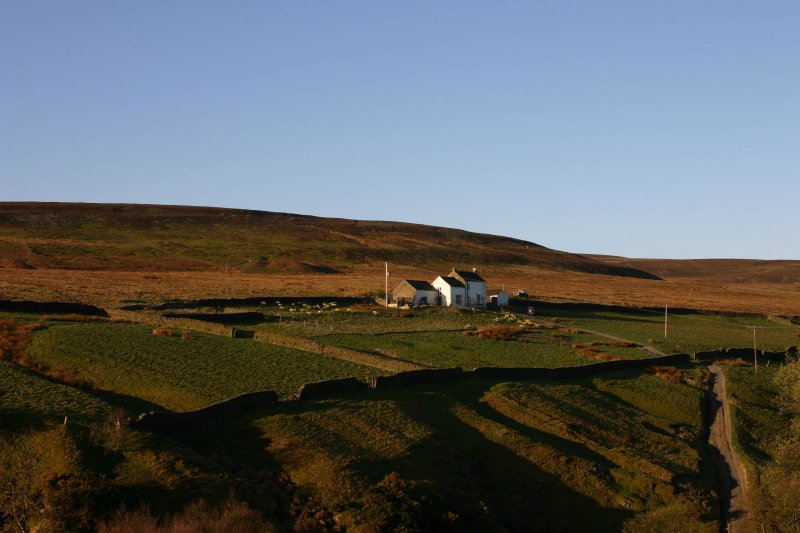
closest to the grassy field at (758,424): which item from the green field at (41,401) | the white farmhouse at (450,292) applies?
the green field at (41,401)

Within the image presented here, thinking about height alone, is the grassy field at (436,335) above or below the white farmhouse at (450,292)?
below

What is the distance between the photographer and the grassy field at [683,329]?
7575 cm

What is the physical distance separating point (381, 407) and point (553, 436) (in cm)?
874

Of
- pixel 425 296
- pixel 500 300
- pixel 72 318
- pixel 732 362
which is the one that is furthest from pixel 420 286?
pixel 72 318

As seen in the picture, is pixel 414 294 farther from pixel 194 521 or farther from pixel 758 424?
pixel 194 521

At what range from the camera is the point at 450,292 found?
89938mm

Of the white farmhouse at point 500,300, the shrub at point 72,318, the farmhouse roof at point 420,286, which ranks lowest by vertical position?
the shrub at point 72,318

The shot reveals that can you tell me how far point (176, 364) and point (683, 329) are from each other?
6081cm

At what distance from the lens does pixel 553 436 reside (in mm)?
38688

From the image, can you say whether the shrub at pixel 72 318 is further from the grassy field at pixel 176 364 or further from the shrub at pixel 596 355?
the shrub at pixel 596 355

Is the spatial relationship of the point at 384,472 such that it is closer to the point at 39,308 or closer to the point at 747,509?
the point at 747,509

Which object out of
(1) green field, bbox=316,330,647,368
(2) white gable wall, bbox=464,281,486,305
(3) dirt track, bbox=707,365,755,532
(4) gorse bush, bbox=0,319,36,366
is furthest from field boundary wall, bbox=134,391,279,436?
(2) white gable wall, bbox=464,281,486,305

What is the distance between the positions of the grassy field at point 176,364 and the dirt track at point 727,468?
67.1 feet

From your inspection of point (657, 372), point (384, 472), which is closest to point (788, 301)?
point (657, 372)
